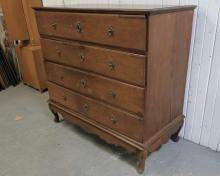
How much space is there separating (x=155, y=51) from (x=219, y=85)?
0.64 metres

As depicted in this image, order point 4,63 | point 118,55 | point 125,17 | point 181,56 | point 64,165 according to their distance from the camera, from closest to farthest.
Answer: point 125,17 < point 118,55 < point 181,56 < point 64,165 < point 4,63

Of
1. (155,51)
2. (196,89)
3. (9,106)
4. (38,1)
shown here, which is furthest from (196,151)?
(38,1)

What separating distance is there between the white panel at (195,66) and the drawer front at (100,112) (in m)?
0.59

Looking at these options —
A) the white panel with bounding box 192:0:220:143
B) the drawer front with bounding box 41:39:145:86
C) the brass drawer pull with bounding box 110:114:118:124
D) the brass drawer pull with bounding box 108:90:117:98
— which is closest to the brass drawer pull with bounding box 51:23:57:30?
the drawer front with bounding box 41:39:145:86

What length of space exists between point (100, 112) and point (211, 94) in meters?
0.82

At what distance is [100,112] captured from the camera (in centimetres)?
167

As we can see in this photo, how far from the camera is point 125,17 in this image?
4.03 feet

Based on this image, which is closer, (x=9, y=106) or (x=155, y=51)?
(x=155, y=51)

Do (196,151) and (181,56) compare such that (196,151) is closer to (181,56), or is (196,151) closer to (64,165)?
(181,56)

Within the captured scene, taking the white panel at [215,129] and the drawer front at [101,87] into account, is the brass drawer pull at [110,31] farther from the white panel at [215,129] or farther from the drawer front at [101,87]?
the white panel at [215,129]

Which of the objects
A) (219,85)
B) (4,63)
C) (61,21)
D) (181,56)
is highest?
(61,21)

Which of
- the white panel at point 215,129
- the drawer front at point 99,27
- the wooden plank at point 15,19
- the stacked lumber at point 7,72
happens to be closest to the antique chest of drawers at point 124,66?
the drawer front at point 99,27

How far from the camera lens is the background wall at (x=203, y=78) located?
1534 mm

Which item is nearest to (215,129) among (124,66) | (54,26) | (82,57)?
(124,66)
